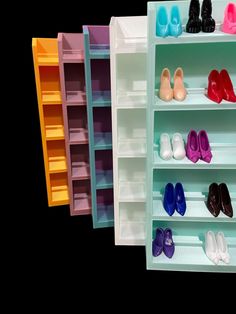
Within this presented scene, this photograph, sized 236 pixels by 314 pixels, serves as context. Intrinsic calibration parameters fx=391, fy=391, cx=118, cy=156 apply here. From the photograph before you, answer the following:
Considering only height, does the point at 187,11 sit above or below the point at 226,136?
A: above

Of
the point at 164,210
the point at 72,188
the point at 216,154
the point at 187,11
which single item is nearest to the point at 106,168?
the point at 72,188

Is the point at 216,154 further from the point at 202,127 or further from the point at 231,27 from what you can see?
the point at 231,27

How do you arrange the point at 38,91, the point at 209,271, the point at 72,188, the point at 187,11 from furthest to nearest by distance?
the point at 72,188, the point at 38,91, the point at 209,271, the point at 187,11

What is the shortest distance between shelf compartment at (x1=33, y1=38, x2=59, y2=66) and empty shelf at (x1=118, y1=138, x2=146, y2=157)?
1.23 metres

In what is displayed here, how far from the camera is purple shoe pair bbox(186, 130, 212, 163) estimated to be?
3539mm

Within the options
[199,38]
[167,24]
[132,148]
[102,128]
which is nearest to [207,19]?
[199,38]

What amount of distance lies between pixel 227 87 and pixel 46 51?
230cm

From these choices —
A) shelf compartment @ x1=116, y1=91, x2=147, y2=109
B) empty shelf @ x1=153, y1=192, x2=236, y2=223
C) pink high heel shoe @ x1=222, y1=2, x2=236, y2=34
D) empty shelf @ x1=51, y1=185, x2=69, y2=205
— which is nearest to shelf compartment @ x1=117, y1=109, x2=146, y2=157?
shelf compartment @ x1=116, y1=91, x2=147, y2=109

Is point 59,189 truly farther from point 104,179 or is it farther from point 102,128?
point 102,128

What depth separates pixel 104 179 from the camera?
15.3ft

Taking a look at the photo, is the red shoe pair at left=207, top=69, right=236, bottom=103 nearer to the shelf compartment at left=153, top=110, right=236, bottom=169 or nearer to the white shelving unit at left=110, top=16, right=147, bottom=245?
the shelf compartment at left=153, top=110, right=236, bottom=169

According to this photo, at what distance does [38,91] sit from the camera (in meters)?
4.53

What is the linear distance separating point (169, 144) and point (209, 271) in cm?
138

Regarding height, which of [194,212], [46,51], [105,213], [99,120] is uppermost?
[46,51]
